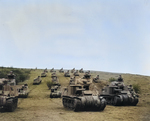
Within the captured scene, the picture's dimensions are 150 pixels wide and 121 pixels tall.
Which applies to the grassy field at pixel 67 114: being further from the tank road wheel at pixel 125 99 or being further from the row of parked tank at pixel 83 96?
the tank road wheel at pixel 125 99

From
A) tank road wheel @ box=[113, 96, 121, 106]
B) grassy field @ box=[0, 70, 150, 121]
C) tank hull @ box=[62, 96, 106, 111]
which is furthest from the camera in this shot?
tank road wheel @ box=[113, 96, 121, 106]

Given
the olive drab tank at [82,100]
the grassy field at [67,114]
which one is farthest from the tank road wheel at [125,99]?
the olive drab tank at [82,100]

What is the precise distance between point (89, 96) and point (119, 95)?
5671mm

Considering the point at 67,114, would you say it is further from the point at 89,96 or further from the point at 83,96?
the point at 89,96

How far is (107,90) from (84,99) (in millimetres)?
7596

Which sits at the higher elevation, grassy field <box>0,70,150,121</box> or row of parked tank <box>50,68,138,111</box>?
row of parked tank <box>50,68,138,111</box>

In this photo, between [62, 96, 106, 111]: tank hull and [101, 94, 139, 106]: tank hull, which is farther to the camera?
[101, 94, 139, 106]: tank hull

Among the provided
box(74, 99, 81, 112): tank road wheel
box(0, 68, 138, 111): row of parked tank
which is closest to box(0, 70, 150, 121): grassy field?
box(74, 99, 81, 112): tank road wheel

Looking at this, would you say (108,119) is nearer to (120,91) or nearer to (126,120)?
(126,120)

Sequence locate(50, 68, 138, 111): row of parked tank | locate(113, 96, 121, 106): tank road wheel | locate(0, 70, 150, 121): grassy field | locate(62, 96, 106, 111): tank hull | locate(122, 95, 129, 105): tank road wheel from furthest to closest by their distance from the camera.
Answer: locate(122, 95, 129, 105): tank road wheel → locate(113, 96, 121, 106): tank road wheel → locate(50, 68, 138, 111): row of parked tank → locate(62, 96, 106, 111): tank hull → locate(0, 70, 150, 121): grassy field

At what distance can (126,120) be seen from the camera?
1262cm

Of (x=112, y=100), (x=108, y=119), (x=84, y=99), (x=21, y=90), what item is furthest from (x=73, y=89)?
(x=21, y=90)

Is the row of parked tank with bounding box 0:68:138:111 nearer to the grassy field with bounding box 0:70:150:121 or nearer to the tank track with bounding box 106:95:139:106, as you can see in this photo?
the tank track with bounding box 106:95:139:106

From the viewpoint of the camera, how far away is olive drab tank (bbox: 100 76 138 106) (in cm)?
2066
